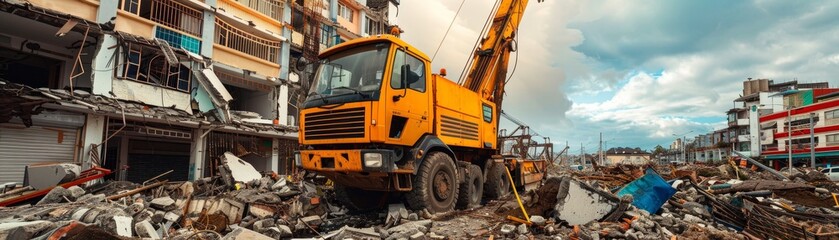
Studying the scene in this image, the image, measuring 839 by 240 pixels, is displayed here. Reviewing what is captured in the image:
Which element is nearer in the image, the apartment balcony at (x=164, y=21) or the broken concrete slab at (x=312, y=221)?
the broken concrete slab at (x=312, y=221)

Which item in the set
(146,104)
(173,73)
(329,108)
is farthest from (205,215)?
(173,73)

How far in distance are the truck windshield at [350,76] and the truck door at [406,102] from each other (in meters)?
0.26

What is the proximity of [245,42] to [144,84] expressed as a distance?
4.72 meters

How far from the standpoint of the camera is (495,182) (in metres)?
10.0

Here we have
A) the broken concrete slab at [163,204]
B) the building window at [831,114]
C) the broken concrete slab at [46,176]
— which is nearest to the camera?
the broken concrete slab at [163,204]

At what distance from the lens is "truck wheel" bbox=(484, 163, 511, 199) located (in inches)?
393

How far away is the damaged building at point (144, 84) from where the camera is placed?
10.8m

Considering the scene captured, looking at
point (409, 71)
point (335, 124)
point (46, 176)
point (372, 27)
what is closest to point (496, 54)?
point (409, 71)

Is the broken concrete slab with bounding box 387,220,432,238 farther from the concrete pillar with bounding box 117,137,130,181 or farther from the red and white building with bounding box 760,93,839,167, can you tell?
the red and white building with bounding box 760,93,839,167

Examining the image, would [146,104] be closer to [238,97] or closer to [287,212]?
[238,97]

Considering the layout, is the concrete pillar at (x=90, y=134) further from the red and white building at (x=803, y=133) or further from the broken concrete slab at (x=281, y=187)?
the red and white building at (x=803, y=133)

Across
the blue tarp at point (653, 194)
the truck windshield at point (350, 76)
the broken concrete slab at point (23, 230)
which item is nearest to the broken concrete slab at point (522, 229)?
the blue tarp at point (653, 194)

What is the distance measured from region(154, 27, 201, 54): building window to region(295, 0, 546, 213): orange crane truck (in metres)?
9.44

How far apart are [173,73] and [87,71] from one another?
2.48 metres
